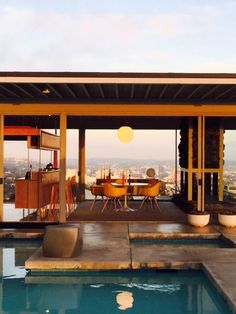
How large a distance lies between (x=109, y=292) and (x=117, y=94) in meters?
4.60

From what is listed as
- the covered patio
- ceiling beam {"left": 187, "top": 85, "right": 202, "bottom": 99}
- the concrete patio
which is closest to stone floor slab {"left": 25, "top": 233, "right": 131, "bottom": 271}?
the concrete patio

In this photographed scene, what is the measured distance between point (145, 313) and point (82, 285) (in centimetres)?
129

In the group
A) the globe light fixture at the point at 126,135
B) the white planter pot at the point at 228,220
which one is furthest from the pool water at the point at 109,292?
the globe light fixture at the point at 126,135

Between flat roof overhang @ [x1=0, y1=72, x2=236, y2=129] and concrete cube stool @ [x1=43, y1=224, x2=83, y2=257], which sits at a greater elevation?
flat roof overhang @ [x1=0, y1=72, x2=236, y2=129]

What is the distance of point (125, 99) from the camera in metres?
9.68

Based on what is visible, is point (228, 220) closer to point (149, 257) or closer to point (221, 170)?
point (149, 257)

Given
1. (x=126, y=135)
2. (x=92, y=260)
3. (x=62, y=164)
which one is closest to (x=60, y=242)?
(x=92, y=260)

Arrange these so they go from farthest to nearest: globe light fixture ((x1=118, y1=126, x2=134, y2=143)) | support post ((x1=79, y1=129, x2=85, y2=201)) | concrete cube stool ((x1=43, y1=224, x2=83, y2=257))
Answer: support post ((x1=79, y1=129, x2=85, y2=201)) < globe light fixture ((x1=118, y1=126, x2=134, y2=143)) < concrete cube stool ((x1=43, y1=224, x2=83, y2=257))

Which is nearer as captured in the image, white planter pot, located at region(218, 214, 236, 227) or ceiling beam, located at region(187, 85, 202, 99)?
ceiling beam, located at region(187, 85, 202, 99)

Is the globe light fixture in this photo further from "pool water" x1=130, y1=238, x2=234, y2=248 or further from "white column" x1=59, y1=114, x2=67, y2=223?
"pool water" x1=130, y1=238, x2=234, y2=248

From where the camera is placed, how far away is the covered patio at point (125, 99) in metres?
7.79

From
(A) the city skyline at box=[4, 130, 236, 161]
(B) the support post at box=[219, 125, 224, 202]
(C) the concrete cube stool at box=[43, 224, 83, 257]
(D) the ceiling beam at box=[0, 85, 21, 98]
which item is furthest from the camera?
(A) the city skyline at box=[4, 130, 236, 161]

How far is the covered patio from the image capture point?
25.6 feet

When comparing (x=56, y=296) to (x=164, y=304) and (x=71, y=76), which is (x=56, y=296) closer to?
(x=164, y=304)
